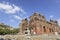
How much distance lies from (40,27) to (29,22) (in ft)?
16.4

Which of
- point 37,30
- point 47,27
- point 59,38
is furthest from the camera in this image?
point 47,27

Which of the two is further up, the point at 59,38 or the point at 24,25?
the point at 24,25

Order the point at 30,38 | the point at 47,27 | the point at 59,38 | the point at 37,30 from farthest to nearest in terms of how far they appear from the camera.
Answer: the point at 47,27 < the point at 37,30 < the point at 30,38 < the point at 59,38

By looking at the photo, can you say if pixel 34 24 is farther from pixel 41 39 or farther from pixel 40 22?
pixel 41 39

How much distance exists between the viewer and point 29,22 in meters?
44.3

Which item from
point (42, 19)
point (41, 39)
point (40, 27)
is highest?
point (42, 19)

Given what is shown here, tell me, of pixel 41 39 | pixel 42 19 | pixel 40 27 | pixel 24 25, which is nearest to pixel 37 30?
pixel 40 27

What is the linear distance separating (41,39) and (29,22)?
46.0 ft

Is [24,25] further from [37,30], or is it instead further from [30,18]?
[37,30]

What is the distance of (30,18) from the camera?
44.0m

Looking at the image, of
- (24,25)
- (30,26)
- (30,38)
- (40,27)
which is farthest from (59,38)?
(24,25)

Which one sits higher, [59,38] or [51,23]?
[51,23]

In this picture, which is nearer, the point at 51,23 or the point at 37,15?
the point at 37,15

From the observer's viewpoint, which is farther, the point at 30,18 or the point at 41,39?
the point at 30,18
